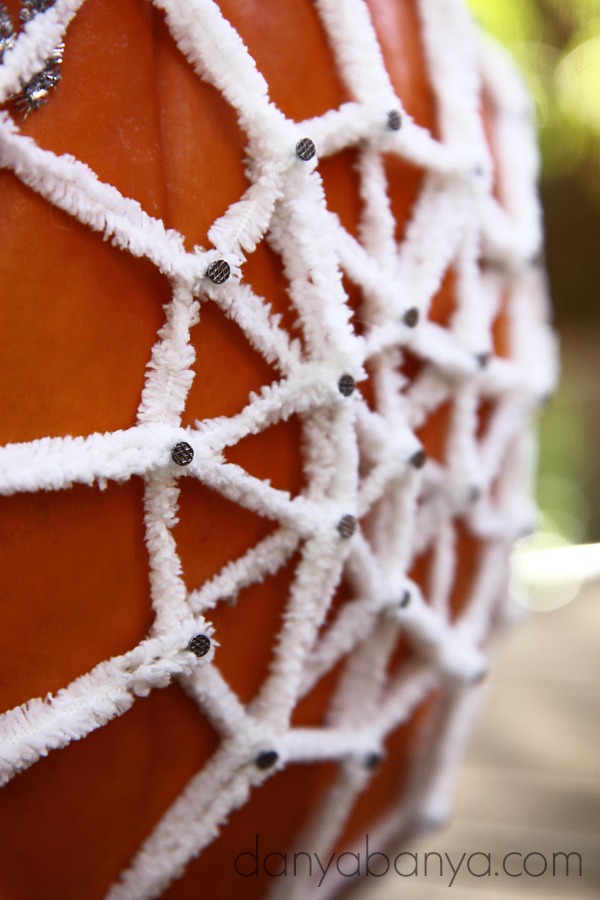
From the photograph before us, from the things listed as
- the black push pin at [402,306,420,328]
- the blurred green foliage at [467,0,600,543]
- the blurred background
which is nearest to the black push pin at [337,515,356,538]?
the black push pin at [402,306,420,328]

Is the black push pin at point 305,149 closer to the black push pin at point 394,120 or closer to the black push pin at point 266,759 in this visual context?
the black push pin at point 394,120

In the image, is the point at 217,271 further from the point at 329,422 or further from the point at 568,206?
the point at 568,206

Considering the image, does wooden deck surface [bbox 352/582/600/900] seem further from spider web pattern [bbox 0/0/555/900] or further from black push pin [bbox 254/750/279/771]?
black push pin [bbox 254/750/279/771]

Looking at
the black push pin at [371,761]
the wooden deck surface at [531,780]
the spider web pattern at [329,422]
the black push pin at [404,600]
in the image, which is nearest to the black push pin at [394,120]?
the spider web pattern at [329,422]

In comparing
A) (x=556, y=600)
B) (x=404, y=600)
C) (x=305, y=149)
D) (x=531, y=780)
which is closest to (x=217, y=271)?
(x=305, y=149)

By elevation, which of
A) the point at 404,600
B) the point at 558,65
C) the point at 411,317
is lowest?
the point at 404,600

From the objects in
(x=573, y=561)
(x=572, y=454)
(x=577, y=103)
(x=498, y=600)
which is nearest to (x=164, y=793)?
(x=498, y=600)
